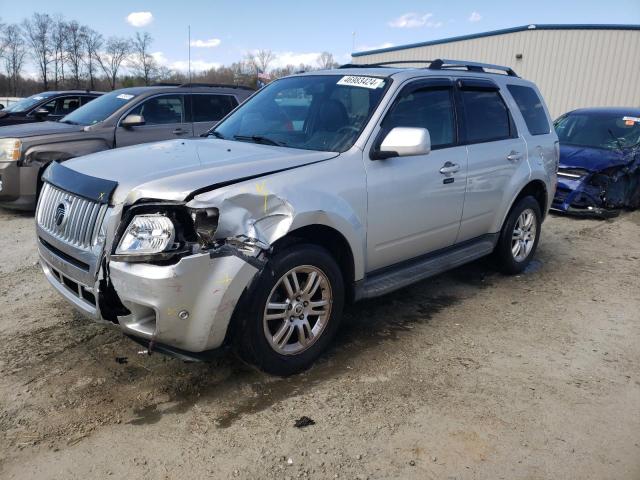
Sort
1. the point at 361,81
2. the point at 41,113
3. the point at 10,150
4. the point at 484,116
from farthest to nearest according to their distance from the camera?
the point at 41,113
the point at 10,150
the point at 484,116
the point at 361,81

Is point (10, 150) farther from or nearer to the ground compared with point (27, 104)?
nearer to the ground

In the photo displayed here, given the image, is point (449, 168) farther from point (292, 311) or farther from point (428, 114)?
point (292, 311)

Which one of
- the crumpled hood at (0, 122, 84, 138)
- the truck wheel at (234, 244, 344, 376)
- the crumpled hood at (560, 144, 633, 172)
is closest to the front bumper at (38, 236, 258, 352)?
the truck wheel at (234, 244, 344, 376)

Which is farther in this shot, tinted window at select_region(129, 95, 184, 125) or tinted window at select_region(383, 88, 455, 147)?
tinted window at select_region(129, 95, 184, 125)

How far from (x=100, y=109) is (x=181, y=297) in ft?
20.4

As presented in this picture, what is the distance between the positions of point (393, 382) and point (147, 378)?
5.01ft

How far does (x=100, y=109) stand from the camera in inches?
308

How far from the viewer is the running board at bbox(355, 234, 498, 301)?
145 inches

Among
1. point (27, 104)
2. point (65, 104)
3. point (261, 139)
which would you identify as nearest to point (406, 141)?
→ point (261, 139)

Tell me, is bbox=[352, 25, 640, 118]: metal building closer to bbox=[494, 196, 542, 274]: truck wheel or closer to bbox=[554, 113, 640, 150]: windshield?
bbox=[554, 113, 640, 150]: windshield

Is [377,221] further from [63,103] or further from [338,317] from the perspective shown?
[63,103]

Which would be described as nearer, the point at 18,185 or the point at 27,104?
the point at 18,185

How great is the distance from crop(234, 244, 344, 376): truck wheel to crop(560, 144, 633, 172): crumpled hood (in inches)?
253

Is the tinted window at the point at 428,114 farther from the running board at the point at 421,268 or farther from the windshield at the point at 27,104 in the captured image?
the windshield at the point at 27,104
